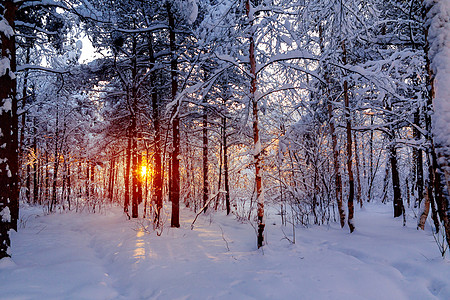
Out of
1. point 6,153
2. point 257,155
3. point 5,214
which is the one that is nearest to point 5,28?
point 6,153

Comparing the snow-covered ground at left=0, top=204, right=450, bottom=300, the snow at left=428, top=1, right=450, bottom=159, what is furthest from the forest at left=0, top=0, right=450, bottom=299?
the snow-covered ground at left=0, top=204, right=450, bottom=300

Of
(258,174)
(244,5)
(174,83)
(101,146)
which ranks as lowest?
(258,174)

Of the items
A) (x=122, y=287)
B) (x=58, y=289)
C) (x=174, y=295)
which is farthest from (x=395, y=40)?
(x=58, y=289)

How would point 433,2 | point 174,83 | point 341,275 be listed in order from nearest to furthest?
point 433,2, point 341,275, point 174,83

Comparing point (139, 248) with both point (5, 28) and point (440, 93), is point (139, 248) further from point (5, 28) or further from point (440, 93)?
point (440, 93)

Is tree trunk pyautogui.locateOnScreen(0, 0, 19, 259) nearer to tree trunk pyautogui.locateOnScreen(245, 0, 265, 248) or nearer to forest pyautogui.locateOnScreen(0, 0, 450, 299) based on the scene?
forest pyautogui.locateOnScreen(0, 0, 450, 299)

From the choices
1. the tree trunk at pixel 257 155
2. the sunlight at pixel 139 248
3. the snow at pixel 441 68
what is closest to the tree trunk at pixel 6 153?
the sunlight at pixel 139 248

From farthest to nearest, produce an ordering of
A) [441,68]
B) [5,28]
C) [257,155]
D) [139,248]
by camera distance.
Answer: [139,248], [257,155], [5,28], [441,68]

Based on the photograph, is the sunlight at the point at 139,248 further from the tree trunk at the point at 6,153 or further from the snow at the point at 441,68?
the snow at the point at 441,68

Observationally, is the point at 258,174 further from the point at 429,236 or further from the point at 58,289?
the point at 429,236

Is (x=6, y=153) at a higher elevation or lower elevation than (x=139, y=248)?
higher

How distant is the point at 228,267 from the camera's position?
15.2ft

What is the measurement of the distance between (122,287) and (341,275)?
373cm

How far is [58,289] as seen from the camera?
139 inches
